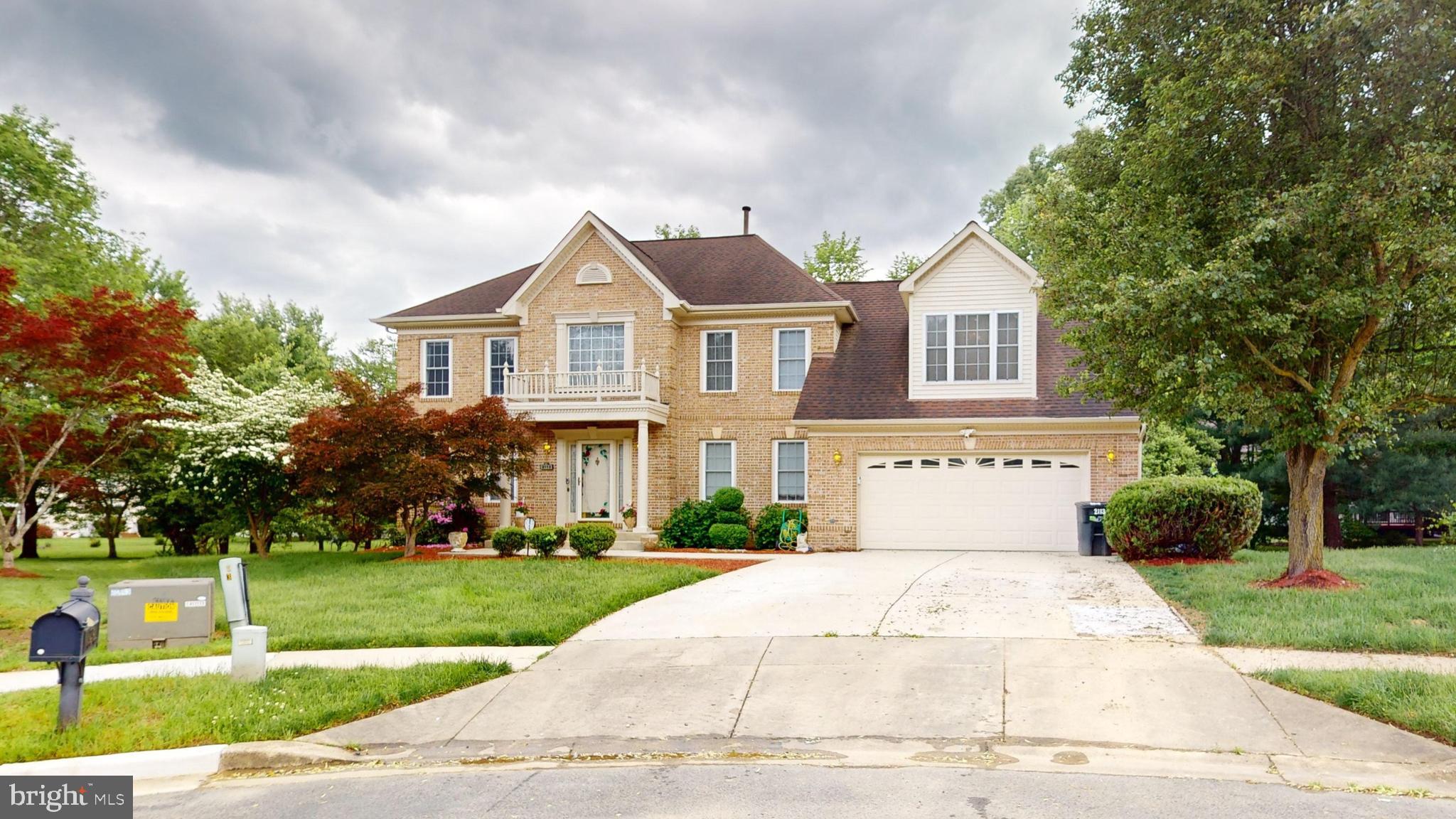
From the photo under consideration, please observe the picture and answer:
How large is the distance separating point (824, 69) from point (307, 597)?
1310 centimetres

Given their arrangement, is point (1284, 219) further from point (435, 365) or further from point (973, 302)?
point (435, 365)

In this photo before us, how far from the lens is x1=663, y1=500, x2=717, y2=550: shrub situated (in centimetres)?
2205

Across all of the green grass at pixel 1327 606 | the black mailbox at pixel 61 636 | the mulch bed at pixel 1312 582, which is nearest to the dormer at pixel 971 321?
the green grass at pixel 1327 606

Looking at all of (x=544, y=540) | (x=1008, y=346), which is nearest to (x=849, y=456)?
(x=1008, y=346)

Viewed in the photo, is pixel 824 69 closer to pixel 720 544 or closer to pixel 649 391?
pixel 649 391

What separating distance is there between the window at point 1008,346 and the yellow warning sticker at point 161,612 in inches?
643

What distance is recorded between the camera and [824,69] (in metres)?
18.6

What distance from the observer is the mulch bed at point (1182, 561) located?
15.6m

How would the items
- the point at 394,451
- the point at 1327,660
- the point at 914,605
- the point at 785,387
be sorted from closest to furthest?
the point at 1327,660
the point at 914,605
the point at 394,451
the point at 785,387

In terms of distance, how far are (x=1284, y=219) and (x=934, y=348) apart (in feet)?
36.0

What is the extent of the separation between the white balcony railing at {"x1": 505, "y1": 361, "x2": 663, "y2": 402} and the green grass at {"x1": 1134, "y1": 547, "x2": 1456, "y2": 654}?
1158 centimetres

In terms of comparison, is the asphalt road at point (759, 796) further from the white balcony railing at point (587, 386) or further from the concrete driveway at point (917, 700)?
the white balcony railing at point (587, 386)

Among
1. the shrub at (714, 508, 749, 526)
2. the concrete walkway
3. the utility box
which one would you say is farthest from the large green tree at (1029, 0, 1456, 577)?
the utility box

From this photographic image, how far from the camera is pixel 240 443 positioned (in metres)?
21.2
